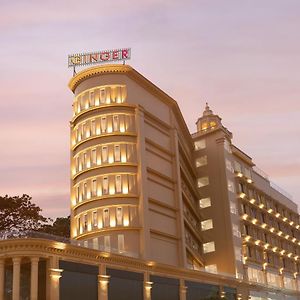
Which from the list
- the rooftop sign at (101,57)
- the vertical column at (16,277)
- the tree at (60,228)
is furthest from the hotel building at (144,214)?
the tree at (60,228)

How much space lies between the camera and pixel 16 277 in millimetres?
44781

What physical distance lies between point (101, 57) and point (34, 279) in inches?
1421

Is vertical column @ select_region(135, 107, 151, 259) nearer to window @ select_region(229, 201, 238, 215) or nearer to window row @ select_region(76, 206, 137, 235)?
window row @ select_region(76, 206, 137, 235)

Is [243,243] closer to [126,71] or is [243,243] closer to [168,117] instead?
[168,117]

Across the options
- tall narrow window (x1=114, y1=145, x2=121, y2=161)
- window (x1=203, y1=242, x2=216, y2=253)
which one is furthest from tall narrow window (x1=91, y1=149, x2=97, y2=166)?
window (x1=203, y1=242, x2=216, y2=253)

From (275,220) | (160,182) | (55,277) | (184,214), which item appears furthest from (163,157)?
(275,220)

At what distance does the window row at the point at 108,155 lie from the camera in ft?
216

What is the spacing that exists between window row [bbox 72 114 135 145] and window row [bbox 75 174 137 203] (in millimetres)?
→ 5979

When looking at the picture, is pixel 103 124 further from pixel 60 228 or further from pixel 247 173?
pixel 247 173

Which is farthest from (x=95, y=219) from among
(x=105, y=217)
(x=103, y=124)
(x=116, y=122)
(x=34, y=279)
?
(x=34, y=279)

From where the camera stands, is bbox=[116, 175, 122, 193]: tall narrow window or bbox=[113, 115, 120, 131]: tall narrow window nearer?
bbox=[116, 175, 122, 193]: tall narrow window

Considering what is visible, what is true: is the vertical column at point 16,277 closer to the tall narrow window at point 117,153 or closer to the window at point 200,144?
the tall narrow window at point 117,153

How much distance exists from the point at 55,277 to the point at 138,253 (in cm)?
1704

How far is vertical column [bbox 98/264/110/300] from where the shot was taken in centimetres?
5203
